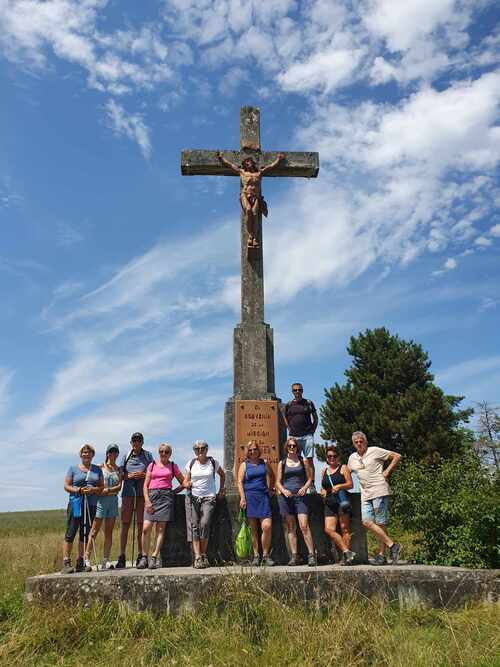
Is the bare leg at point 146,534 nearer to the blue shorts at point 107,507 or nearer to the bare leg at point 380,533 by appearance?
the blue shorts at point 107,507

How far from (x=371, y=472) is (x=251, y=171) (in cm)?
520

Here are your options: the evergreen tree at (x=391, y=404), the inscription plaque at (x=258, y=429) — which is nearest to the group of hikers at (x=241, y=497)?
the inscription plaque at (x=258, y=429)

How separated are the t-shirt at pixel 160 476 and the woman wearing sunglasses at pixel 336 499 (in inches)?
72.0

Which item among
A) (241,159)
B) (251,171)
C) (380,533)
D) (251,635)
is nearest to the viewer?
(251,635)

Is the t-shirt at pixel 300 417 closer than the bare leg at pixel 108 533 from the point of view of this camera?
No

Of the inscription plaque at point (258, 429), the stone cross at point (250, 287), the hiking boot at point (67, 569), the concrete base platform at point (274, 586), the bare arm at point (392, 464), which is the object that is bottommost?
the concrete base platform at point (274, 586)

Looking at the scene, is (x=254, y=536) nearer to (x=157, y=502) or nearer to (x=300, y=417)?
(x=157, y=502)

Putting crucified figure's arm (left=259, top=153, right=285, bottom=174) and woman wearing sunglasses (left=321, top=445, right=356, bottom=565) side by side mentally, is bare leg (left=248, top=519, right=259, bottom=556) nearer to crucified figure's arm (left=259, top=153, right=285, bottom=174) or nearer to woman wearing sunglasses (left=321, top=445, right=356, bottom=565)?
woman wearing sunglasses (left=321, top=445, right=356, bottom=565)

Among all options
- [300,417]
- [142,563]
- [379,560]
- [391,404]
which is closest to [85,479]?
[142,563]

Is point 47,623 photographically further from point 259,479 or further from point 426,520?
point 426,520

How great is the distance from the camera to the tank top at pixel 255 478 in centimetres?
663

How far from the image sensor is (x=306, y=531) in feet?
→ 21.5

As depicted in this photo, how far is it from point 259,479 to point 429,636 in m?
2.46

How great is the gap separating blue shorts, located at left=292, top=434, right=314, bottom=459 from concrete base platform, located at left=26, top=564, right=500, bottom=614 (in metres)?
A: 1.71
